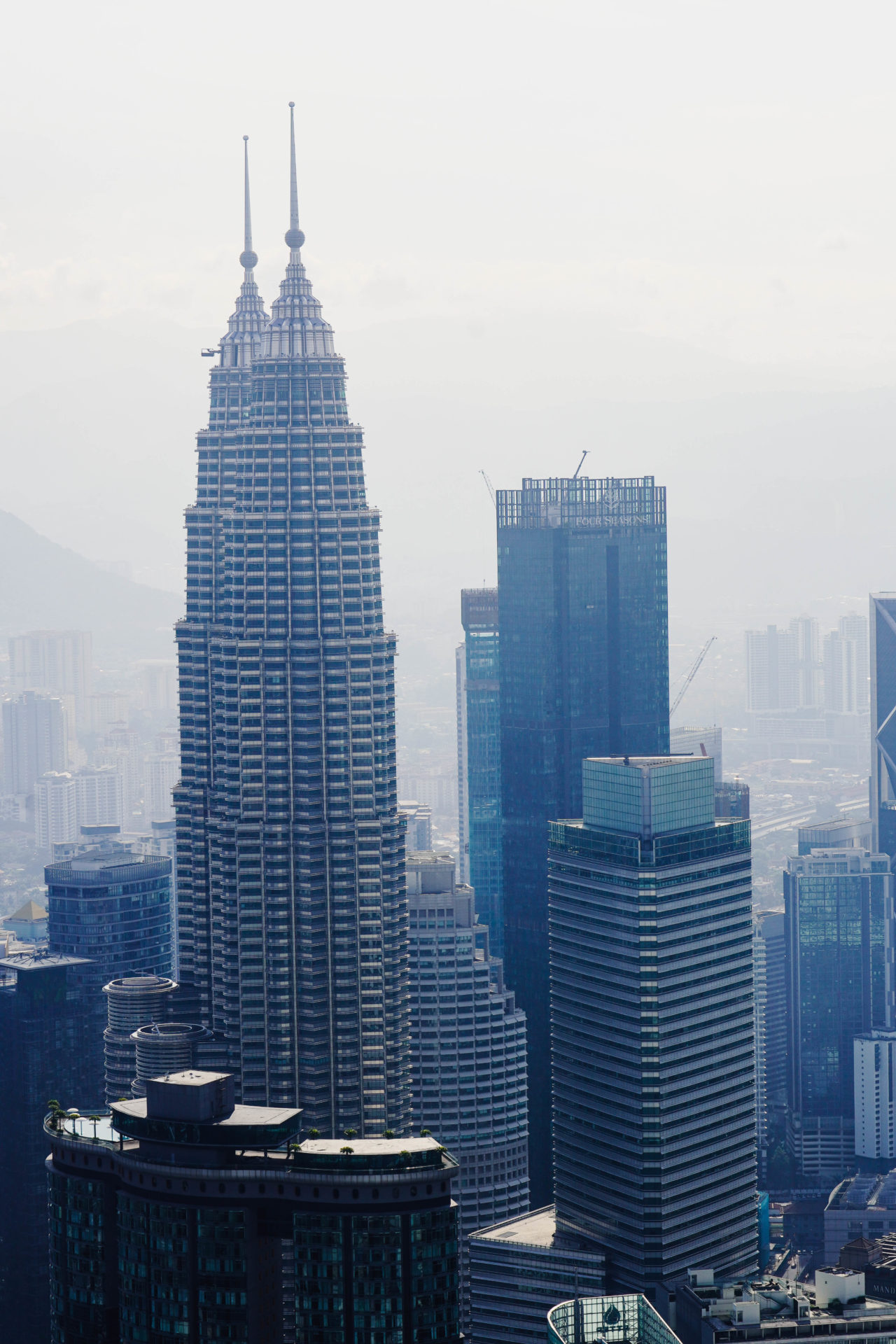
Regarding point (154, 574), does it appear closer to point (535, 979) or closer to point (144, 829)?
point (144, 829)

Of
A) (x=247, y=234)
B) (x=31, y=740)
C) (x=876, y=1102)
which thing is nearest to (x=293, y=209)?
Answer: (x=247, y=234)

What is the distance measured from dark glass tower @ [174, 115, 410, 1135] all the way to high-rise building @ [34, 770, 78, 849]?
80441 mm

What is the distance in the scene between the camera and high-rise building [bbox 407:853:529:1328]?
73625 mm

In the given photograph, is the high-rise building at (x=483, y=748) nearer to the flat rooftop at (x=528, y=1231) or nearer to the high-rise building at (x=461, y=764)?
the high-rise building at (x=461, y=764)

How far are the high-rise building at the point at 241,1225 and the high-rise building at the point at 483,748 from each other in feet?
160

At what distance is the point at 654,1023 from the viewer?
199 ft

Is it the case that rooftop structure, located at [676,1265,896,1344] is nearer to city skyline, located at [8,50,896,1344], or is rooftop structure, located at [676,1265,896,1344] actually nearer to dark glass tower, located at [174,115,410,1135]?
city skyline, located at [8,50,896,1344]

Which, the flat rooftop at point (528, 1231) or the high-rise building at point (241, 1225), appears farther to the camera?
the flat rooftop at point (528, 1231)

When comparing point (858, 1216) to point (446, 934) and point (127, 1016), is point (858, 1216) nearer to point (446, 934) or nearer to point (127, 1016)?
point (446, 934)

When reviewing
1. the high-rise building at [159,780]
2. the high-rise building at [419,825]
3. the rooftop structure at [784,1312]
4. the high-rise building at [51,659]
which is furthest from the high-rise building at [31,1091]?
the high-rise building at [51,659]

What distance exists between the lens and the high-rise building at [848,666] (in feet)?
563

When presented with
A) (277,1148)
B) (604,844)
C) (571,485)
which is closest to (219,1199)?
(277,1148)

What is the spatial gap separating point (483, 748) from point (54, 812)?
57.4 meters

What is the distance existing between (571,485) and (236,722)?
2889 cm
